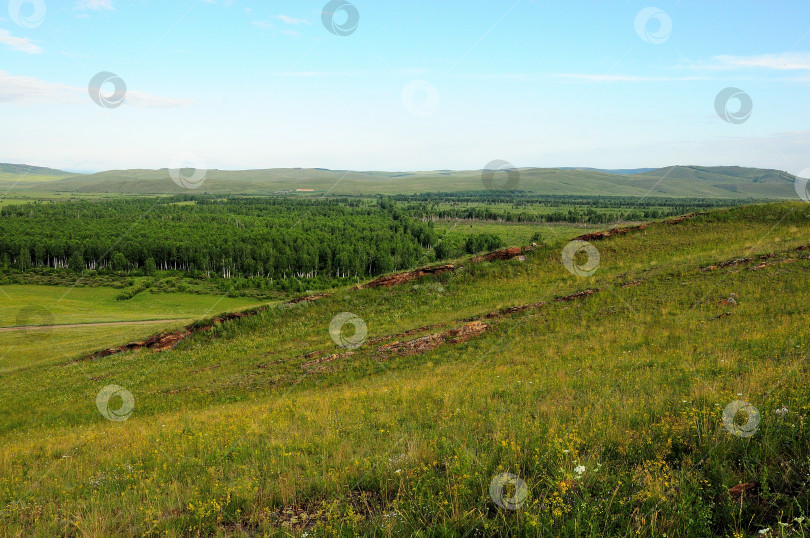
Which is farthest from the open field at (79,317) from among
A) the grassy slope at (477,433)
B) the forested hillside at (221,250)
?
the forested hillside at (221,250)

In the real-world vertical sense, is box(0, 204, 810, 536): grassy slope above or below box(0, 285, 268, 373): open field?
above

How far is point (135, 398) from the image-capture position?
19859 mm

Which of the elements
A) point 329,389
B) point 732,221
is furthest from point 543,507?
point 732,221

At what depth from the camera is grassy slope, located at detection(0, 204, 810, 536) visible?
4863mm

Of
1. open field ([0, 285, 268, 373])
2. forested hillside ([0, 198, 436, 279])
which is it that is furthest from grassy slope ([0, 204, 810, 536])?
forested hillside ([0, 198, 436, 279])

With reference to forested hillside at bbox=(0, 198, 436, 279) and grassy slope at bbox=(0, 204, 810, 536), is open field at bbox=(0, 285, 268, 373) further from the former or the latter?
forested hillside at bbox=(0, 198, 436, 279)

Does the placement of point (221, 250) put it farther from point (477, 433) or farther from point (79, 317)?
point (477, 433)

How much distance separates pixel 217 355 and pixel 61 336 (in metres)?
30.9

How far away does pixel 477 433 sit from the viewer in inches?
300

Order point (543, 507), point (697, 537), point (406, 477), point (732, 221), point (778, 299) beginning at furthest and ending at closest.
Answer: point (732, 221) < point (778, 299) < point (406, 477) < point (543, 507) < point (697, 537)

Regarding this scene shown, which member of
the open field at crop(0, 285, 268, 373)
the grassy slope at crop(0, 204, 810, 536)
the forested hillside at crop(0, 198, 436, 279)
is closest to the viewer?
the grassy slope at crop(0, 204, 810, 536)

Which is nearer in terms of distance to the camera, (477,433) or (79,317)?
(477,433)

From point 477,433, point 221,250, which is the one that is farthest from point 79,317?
point 221,250

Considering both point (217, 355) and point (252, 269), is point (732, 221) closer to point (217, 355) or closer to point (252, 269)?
point (217, 355)
